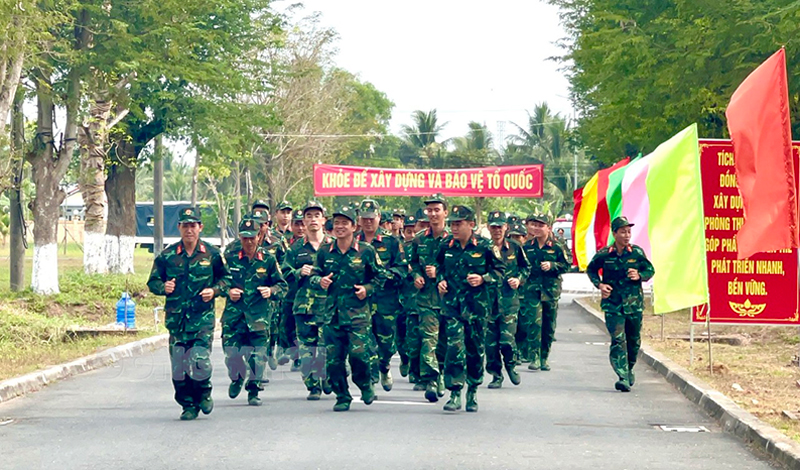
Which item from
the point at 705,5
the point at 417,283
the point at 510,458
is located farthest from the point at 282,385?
the point at 705,5

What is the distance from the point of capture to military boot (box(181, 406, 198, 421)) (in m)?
11.0

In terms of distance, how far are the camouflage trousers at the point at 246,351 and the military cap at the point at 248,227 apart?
0.80 metres

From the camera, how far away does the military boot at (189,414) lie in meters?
11.0

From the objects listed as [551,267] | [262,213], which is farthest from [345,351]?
[551,267]

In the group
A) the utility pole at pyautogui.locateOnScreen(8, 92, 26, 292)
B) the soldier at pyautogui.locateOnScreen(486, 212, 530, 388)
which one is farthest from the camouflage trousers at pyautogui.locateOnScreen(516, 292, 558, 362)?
the utility pole at pyautogui.locateOnScreen(8, 92, 26, 292)

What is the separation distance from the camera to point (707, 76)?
68.7 feet

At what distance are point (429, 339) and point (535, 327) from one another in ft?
12.9

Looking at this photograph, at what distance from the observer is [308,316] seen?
12.2 meters

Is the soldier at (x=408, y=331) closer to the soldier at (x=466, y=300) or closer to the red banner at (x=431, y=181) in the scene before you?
the soldier at (x=466, y=300)

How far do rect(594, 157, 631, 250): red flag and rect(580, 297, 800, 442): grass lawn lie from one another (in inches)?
64.8

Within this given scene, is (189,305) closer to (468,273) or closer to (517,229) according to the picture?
(468,273)

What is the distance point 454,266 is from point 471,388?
108 centimetres

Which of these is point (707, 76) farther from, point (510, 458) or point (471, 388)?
point (510, 458)

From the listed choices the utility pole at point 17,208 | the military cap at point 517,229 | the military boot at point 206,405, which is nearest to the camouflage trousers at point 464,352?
the military boot at point 206,405
